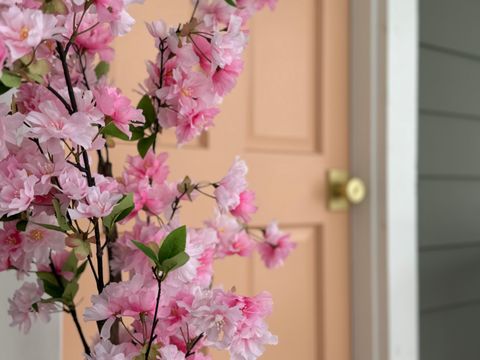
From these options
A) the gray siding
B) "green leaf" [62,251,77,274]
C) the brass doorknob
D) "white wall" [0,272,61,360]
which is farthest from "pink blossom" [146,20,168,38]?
the gray siding

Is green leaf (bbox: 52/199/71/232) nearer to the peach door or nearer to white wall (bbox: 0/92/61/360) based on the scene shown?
white wall (bbox: 0/92/61/360)

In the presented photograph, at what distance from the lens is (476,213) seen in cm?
231

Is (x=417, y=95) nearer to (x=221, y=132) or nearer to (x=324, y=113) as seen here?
(x=324, y=113)

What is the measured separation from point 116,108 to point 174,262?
0.19 meters

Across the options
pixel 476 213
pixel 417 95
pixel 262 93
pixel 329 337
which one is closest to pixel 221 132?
pixel 262 93

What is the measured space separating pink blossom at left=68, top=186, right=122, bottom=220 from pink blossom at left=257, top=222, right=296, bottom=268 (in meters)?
0.47

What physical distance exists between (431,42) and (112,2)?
5.20ft

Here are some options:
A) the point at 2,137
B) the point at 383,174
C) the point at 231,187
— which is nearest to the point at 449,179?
the point at 383,174

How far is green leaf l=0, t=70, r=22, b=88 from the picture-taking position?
69 centimetres

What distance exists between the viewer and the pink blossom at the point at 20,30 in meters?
0.65

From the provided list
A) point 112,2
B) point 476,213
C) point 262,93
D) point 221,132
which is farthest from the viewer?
point 476,213

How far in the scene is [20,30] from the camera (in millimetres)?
658

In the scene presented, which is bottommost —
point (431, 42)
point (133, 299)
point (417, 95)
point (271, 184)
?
point (133, 299)

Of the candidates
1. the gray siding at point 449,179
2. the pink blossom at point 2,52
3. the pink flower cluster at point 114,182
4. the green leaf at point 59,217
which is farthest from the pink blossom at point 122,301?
the gray siding at point 449,179
